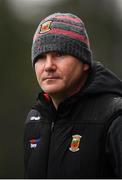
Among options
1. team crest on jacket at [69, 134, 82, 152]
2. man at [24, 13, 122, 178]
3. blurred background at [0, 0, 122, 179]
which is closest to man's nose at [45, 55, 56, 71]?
man at [24, 13, 122, 178]

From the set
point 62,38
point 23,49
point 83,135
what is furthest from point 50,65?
point 23,49

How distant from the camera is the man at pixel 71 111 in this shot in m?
4.52

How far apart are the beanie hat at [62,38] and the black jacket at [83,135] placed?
171 mm

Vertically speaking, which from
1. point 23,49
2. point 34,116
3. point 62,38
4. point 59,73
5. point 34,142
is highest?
point 23,49

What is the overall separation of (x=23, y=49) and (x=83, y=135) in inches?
751

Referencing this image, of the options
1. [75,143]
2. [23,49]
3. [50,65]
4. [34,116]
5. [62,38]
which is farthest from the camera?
[23,49]

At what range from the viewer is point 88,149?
4559 mm

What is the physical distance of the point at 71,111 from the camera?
477 centimetres

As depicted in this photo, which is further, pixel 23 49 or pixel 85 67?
pixel 23 49

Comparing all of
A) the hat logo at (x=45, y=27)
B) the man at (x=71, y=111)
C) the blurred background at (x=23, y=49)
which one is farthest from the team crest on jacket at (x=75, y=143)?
the blurred background at (x=23, y=49)

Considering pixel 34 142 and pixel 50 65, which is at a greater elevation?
pixel 50 65

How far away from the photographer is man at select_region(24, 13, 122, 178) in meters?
4.52

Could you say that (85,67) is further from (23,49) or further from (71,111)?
(23,49)

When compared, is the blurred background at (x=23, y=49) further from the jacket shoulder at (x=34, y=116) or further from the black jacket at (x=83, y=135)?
the black jacket at (x=83, y=135)
